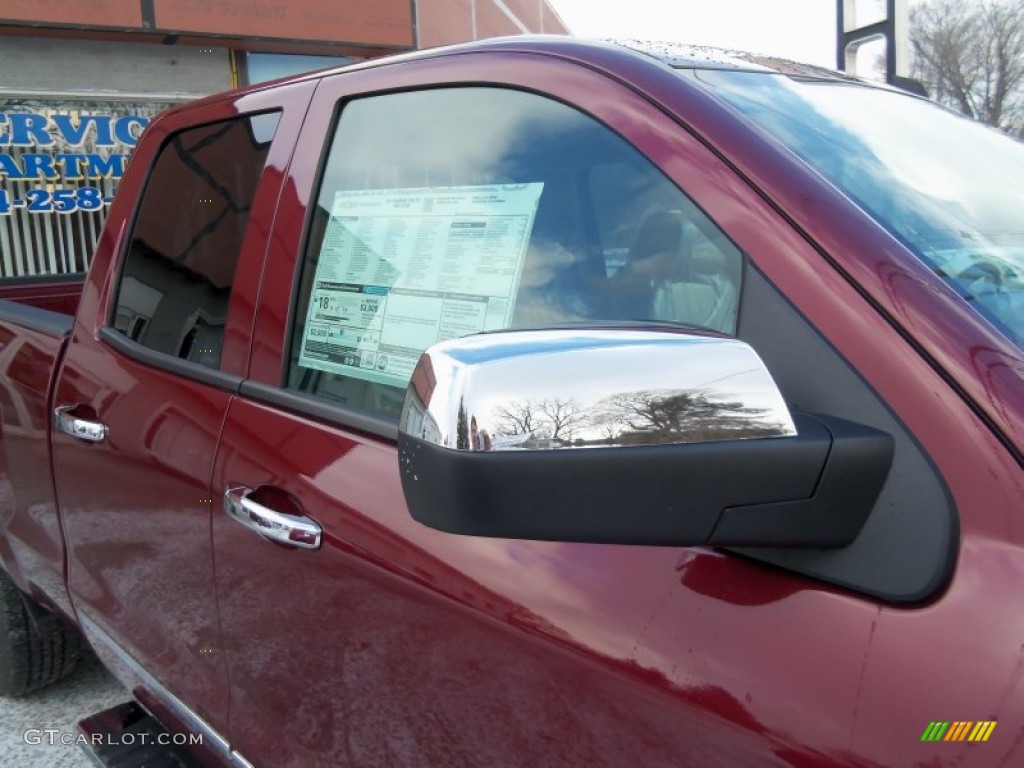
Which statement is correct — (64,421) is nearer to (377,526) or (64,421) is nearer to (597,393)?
(377,526)

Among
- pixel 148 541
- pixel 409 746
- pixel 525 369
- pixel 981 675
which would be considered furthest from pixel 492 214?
pixel 148 541

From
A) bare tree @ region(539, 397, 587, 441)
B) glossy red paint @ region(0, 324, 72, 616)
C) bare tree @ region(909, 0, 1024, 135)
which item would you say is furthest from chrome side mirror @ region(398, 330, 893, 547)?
bare tree @ region(909, 0, 1024, 135)

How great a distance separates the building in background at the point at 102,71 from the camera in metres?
8.30

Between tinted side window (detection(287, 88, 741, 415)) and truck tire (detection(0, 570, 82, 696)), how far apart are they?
1830mm

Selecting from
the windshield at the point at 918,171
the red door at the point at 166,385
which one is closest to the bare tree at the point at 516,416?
the windshield at the point at 918,171

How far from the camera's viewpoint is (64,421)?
228cm

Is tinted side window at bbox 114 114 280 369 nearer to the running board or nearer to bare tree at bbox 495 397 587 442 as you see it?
the running board

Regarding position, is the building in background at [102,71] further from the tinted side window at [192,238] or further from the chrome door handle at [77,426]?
the chrome door handle at [77,426]

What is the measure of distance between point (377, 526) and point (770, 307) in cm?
66

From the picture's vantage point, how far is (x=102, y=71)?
8.66 m

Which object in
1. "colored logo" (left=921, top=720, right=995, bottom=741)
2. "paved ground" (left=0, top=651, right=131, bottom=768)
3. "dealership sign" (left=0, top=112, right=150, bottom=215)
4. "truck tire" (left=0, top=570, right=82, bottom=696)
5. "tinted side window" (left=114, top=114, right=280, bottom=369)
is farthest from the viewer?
"dealership sign" (left=0, top=112, right=150, bottom=215)

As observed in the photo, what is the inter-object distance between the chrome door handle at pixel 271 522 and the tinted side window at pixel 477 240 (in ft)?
0.71

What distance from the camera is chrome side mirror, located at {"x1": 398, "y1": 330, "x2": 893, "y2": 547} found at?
0.85 m

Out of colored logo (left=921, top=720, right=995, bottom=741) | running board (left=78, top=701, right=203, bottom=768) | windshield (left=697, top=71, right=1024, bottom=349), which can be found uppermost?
windshield (left=697, top=71, right=1024, bottom=349)
